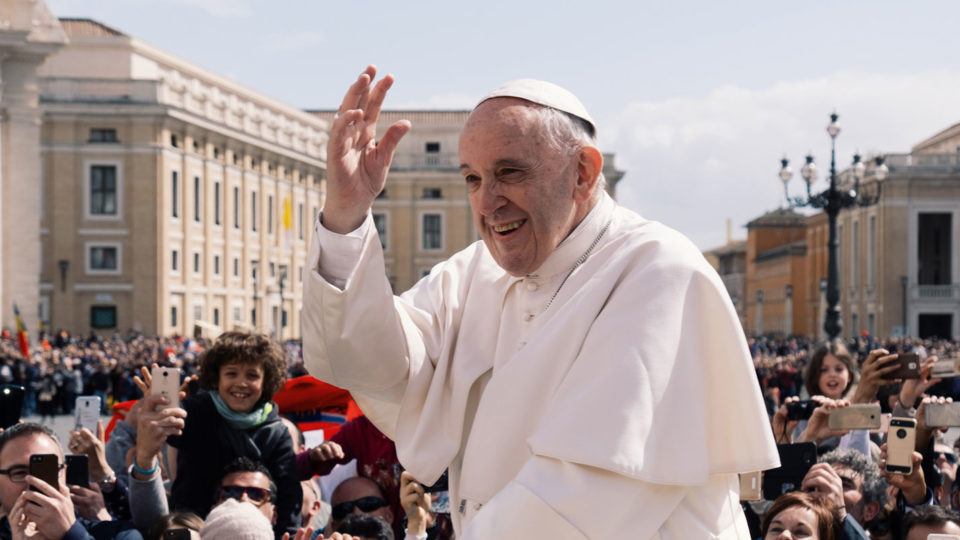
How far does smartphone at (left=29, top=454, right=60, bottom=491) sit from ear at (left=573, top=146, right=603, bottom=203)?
1.99 meters

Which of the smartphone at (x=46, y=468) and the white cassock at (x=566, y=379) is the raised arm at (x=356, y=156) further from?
the smartphone at (x=46, y=468)

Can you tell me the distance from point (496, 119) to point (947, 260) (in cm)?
7145

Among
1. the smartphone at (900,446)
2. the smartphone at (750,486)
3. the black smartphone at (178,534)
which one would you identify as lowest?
the black smartphone at (178,534)

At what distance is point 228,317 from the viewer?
63.4 m

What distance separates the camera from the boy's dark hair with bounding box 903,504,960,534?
5242 mm

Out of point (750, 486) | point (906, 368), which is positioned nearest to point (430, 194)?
point (906, 368)

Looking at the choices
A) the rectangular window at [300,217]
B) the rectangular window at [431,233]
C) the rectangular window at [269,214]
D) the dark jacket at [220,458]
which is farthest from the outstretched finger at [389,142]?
the rectangular window at [431,233]

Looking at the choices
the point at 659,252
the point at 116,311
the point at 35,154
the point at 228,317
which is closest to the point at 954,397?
the point at 659,252

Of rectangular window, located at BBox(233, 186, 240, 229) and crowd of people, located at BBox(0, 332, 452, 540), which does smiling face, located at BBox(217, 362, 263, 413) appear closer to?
crowd of people, located at BBox(0, 332, 452, 540)

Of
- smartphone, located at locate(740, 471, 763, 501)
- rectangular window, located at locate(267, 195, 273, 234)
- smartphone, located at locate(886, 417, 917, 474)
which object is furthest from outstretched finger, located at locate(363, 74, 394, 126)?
rectangular window, located at locate(267, 195, 273, 234)

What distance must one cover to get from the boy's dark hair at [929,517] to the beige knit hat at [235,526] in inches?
87.1

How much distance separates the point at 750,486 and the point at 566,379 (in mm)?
797

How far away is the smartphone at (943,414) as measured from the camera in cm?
542

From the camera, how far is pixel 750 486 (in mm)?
3393
